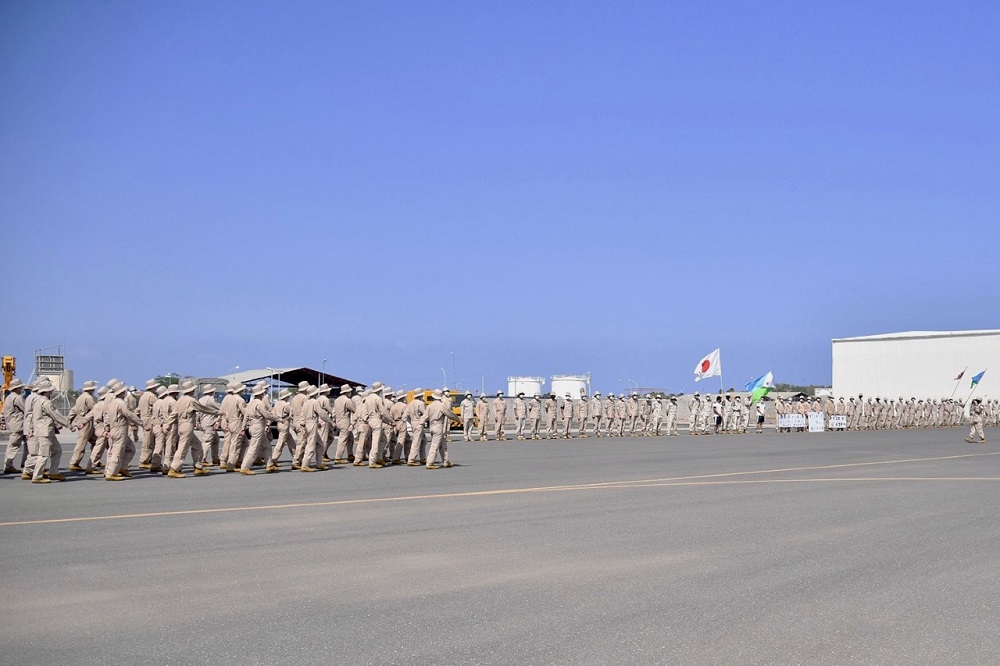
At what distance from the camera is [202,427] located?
20.2 metres

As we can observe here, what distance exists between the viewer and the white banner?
51.6 m

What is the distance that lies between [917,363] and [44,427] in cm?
6318

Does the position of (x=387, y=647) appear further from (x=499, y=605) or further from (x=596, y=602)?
(x=596, y=602)

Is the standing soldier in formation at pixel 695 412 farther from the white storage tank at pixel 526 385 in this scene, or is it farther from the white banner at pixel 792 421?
the white storage tank at pixel 526 385

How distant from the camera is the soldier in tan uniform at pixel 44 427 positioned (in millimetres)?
17281

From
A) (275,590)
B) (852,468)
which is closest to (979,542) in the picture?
(275,590)

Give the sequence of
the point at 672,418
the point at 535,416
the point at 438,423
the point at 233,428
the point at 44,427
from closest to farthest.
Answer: the point at 44,427, the point at 233,428, the point at 438,423, the point at 535,416, the point at 672,418

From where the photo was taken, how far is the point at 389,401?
80.0 ft

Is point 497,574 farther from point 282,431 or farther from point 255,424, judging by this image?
point 282,431

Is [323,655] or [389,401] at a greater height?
[389,401]

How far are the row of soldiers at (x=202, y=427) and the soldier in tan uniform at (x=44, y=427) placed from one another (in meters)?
0.02

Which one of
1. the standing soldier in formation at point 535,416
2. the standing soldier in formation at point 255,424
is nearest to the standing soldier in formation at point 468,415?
the standing soldier in formation at point 535,416

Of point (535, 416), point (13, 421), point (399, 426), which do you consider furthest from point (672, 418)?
point (13, 421)

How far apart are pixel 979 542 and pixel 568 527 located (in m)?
4.27
